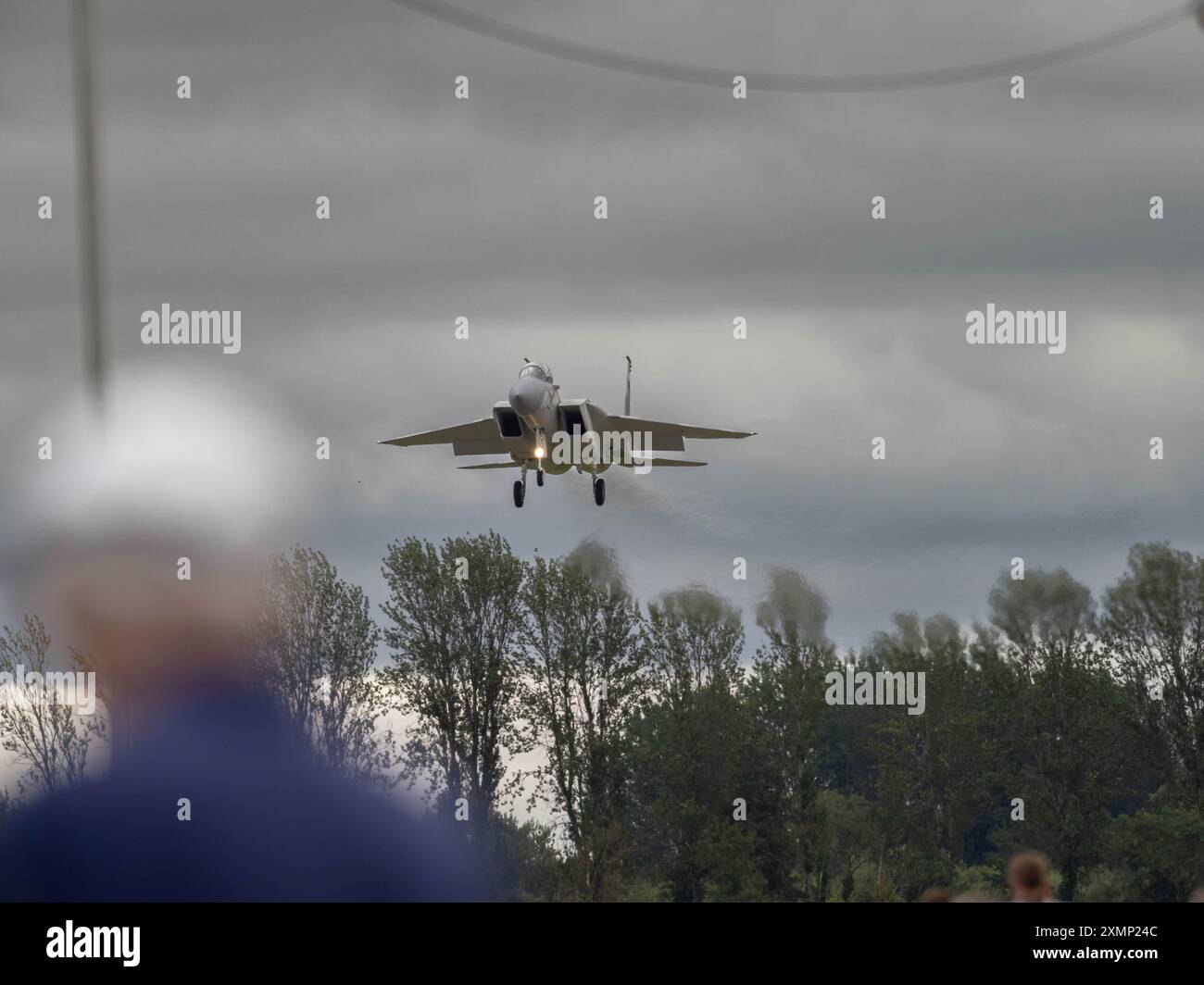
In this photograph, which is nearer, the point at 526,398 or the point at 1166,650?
the point at 526,398

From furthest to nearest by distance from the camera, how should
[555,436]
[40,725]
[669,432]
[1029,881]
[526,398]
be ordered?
1. [40,725]
2. [669,432]
3. [555,436]
4. [526,398]
5. [1029,881]

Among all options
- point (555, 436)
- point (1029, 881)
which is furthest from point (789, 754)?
point (1029, 881)

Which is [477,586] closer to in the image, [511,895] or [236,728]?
[511,895]

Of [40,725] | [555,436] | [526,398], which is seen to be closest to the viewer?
[526,398]

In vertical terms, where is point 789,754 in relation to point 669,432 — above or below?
below

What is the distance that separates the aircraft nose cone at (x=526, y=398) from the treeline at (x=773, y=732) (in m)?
35.3

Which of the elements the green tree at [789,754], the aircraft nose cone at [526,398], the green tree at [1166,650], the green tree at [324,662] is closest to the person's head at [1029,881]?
the aircraft nose cone at [526,398]

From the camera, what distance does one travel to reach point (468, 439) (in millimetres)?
56031

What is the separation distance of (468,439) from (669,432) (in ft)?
18.8

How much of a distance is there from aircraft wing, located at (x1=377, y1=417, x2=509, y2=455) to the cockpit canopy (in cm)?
602

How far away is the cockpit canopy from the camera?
48.1m

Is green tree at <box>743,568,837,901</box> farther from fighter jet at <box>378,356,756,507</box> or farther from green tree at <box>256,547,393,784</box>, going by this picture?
fighter jet at <box>378,356,756,507</box>

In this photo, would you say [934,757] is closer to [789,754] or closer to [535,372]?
[789,754]

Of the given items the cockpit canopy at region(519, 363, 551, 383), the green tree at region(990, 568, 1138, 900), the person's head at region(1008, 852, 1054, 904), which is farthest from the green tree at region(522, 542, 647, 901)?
the person's head at region(1008, 852, 1054, 904)
